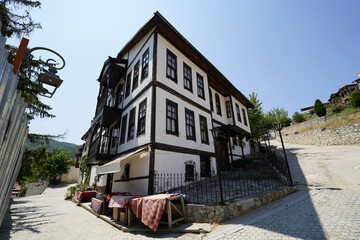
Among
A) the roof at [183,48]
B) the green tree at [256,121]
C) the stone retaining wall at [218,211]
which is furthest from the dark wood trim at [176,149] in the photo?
the green tree at [256,121]

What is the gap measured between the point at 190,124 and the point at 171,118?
1687mm

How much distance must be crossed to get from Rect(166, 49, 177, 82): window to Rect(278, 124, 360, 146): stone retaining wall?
71.2ft

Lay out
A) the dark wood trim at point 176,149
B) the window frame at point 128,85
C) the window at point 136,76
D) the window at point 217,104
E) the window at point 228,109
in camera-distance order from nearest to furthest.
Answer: the dark wood trim at point 176,149
the window at point 136,76
the window frame at point 128,85
the window at point 217,104
the window at point 228,109

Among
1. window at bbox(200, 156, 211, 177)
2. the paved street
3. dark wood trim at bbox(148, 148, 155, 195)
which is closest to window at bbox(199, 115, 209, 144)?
window at bbox(200, 156, 211, 177)

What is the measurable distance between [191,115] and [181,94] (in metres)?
1.57

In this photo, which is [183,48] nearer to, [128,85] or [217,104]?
[128,85]

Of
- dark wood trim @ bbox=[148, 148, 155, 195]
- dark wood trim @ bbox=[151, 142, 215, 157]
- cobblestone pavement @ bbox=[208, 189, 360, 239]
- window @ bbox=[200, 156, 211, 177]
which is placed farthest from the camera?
window @ bbox=[200, 156, 211, 177]

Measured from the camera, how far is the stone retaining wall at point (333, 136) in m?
17.7

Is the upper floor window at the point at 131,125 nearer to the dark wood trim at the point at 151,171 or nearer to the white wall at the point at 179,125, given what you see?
the white wall at the point at 179,125

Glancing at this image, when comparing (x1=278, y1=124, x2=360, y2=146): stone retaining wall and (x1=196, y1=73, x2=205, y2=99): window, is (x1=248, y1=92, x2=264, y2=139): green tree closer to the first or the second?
(x1=278, y1=124, x2=360, y2=146): stone retaining wall

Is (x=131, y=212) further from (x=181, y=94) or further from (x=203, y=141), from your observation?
(x=181, y=94)

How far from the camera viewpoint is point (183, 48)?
1110 centimetres

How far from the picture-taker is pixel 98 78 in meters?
16.9

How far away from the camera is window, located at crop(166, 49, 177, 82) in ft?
32.9
